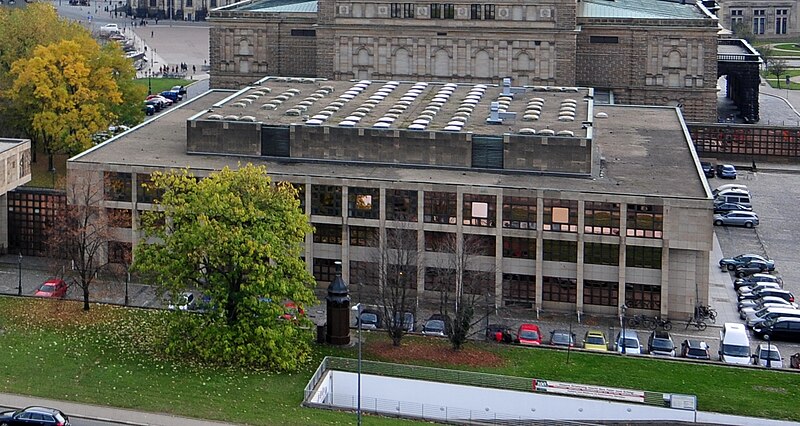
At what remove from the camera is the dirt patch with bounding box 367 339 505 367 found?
83625mm

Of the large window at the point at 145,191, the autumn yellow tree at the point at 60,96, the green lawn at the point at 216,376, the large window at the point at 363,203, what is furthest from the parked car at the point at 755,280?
the autumn yellow tree at the point at 60,96

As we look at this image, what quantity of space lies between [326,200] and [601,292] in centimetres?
2121

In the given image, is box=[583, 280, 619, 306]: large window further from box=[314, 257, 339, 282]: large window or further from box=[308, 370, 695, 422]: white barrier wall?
box=[308, 370, 695, 422]: white barrier wall

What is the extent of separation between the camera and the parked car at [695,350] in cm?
8738

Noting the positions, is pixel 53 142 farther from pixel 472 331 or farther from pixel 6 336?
pixel 472 331

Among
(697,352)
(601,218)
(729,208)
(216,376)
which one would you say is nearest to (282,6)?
(729,208)

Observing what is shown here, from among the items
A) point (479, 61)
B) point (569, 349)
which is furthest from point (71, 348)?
point (479, 61)

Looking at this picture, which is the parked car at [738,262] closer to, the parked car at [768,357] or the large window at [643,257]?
the large window at [643,257]

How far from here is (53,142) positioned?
126938mm

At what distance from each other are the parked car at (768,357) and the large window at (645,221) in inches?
465

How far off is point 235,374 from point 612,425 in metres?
22.0

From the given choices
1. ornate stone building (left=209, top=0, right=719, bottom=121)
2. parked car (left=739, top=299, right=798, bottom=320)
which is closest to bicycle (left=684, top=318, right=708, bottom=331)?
parked car (left=739, top=299, right=798, bottom=320)

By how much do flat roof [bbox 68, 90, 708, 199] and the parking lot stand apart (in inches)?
373

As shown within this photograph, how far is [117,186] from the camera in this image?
340 ft
